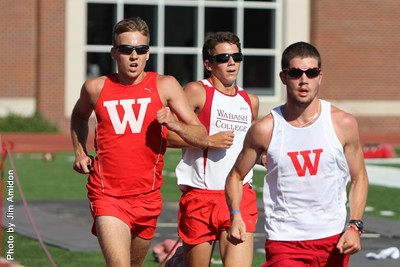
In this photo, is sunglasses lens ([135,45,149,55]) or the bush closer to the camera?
sunglasses lens ([135,45,149,55])

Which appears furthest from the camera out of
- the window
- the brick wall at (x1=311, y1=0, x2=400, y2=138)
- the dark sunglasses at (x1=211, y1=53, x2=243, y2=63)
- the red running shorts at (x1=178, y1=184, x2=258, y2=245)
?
the brick wall at (x1=311, y1=0, x2=400, y2=138)

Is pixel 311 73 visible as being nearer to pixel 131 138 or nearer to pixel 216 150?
pixel 131 138

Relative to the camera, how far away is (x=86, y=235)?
1456 centimetres

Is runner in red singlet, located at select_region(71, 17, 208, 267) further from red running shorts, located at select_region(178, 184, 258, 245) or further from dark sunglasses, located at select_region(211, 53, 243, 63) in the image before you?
dark sunglasses, located at select_region(211, 53, 243, 63)

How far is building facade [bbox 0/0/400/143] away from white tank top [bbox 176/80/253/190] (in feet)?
91.2

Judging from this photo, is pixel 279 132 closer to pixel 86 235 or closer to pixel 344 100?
pixel 86 235

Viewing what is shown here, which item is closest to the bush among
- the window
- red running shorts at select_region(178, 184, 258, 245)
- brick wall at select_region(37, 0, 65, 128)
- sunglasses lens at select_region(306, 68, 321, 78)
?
brick wall at select_region(37, 0, 65, 128)

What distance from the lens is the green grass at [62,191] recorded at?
41.5 ft

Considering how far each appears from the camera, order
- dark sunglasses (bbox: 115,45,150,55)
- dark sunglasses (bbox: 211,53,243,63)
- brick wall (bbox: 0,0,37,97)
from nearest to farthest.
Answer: dark sunglasses (bbox: 115,45,150,55)
dark sunglasses (bbox: 211,53,243,63)
brick wall (bbox: 0,0,37,97)

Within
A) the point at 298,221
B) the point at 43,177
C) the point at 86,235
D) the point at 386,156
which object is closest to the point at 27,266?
the point at 86,235

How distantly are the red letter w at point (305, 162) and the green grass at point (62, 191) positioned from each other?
18.1 ft

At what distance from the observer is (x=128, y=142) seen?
8.24 metres

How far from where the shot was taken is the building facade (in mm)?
36406

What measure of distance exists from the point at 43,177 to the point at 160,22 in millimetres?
15543
